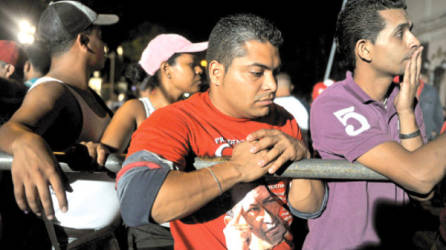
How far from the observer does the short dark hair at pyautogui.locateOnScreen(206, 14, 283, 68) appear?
6.26 ft

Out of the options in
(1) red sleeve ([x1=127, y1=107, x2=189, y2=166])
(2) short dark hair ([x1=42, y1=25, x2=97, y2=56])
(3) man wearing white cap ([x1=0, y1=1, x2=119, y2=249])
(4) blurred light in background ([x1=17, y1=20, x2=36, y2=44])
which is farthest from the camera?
(4) blurred light in background ([x1=17, y1=20, x2=36, y2=44])

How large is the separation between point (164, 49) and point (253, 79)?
6.69 ft

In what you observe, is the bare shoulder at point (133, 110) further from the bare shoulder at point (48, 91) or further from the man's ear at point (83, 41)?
the bare shoulder at point (48, 91)

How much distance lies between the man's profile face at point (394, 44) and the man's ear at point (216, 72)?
958mm

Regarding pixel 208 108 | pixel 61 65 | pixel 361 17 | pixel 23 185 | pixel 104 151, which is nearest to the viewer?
pixel 23 185

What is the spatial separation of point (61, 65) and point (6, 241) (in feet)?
4.87

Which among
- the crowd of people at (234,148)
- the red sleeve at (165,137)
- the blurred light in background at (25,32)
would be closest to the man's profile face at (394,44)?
the crowd of people at (234,148)

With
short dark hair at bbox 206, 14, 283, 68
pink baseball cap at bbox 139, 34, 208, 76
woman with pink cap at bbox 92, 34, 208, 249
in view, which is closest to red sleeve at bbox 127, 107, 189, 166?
short dark hair at bbox 206, 14, 283, 68

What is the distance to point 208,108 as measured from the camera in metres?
1.96

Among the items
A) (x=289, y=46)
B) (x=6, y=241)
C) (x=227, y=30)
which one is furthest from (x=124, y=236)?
(x=289, y=46)

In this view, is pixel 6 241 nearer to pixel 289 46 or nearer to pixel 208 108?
pixel 208 108

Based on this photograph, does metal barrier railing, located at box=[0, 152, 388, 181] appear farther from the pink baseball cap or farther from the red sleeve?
the pink baseball cap

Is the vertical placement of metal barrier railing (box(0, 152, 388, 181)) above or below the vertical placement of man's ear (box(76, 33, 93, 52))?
below

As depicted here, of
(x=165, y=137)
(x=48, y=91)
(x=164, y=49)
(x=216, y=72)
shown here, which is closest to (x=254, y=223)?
(x=165, y=137)
